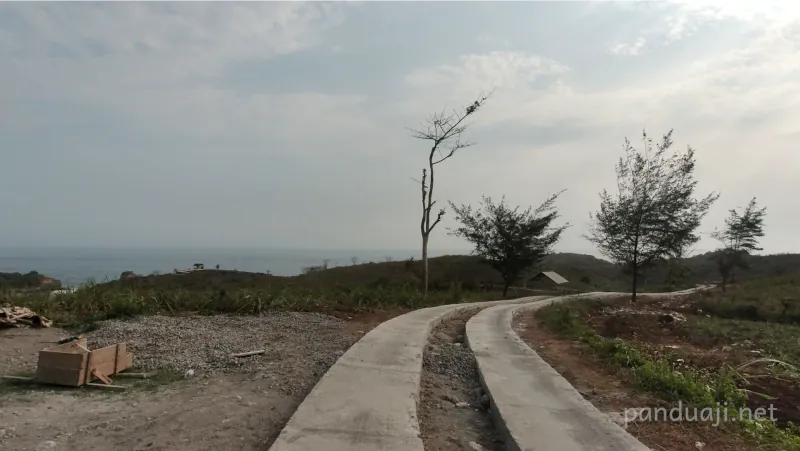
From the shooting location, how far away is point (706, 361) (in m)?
7.61

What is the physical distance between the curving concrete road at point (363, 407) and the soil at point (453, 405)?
189mm

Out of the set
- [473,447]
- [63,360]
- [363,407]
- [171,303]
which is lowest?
[473,447]

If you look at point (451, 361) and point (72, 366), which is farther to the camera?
point (451, 361)

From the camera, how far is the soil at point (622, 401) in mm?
4438

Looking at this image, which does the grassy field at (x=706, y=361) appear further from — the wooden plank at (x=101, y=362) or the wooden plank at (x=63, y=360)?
the wooden plank at (x=63, y=360)

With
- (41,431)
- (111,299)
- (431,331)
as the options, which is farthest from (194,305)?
(41,431)

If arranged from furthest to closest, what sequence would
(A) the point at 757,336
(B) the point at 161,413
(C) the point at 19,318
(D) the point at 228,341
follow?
(A) the point at 757,336, (C) the point at 19,318, (D) the point at 228,341, (B) the point at 161,413

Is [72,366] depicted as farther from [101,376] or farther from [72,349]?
[72,349]

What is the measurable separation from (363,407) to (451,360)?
9.57 feet

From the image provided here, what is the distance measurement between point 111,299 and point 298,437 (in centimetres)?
933

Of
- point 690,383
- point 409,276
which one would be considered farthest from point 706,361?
point 409,276

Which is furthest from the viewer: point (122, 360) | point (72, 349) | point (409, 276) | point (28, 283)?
point (409, 276)

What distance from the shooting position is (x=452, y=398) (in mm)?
5750

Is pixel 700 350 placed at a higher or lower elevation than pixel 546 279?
lower
